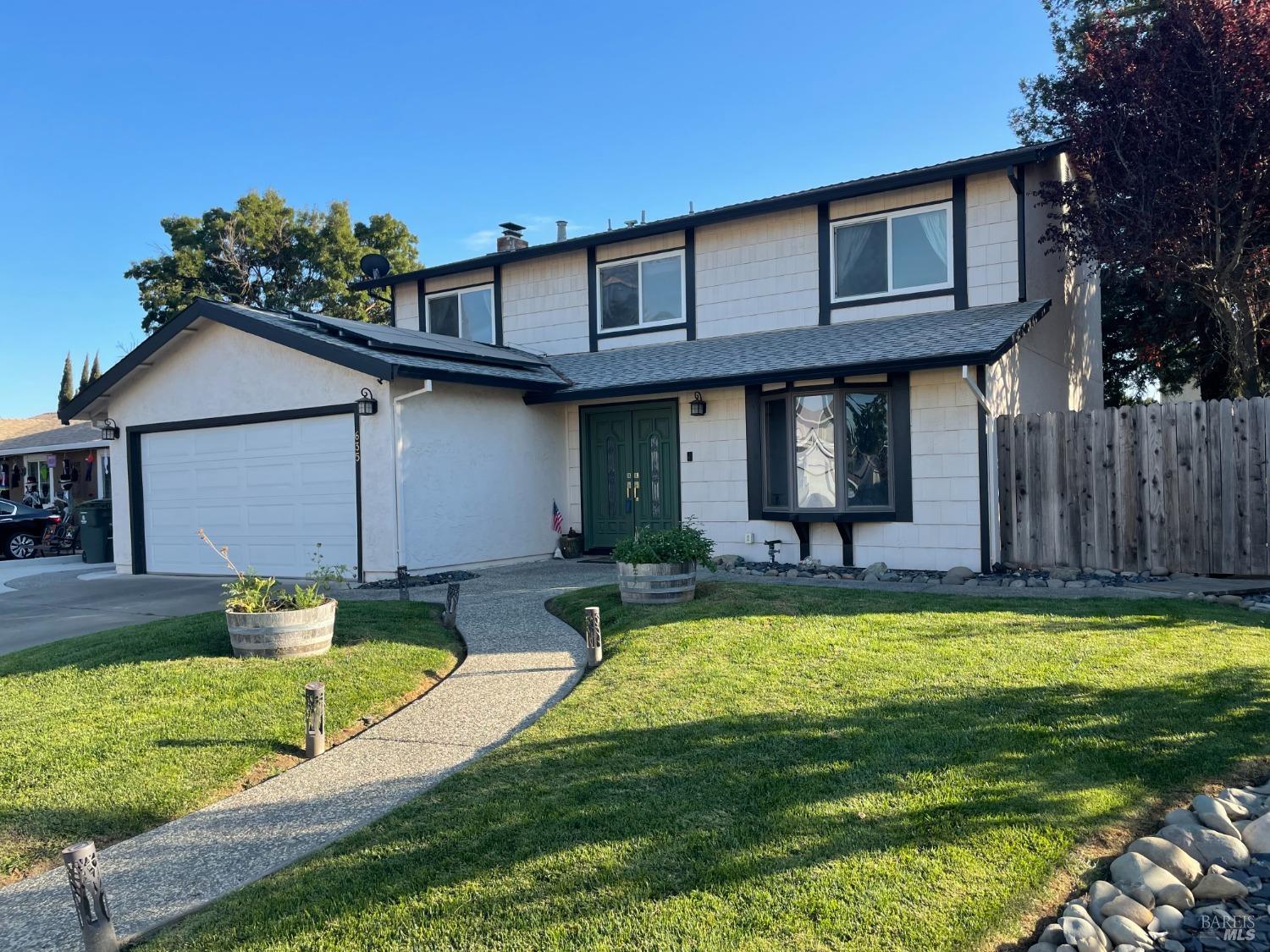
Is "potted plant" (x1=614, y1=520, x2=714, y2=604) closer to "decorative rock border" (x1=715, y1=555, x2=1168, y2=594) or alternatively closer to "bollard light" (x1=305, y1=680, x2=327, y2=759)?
"decorative rock border" (x1=715, y1=555, x2=1168, y2=594)

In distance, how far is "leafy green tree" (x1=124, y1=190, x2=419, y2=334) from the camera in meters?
34.9

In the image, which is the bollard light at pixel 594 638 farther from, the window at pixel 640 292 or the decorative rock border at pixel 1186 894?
the window at pixel 640 292

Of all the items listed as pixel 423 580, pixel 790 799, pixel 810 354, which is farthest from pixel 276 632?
pixel 810 354

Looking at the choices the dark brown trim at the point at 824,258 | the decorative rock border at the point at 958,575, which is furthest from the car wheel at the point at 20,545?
the dark brown trim at the point at 824,258

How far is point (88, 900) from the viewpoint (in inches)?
125

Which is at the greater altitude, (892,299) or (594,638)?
(892,299)

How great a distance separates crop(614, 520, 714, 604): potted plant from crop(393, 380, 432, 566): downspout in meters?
4.43

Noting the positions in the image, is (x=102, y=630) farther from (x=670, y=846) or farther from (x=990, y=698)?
(x=990, y=698)

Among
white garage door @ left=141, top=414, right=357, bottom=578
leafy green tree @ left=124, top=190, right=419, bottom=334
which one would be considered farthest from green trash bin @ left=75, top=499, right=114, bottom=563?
leafy green tree @ left=124, top=190, right=419, bottom=334

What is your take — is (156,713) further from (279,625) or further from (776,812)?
(776,812)

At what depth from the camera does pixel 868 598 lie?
9.09 metres

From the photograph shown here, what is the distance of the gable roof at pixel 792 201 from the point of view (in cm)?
1205

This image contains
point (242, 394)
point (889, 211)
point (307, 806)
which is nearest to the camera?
point (307, 806)

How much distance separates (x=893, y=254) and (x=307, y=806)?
1118 cm
